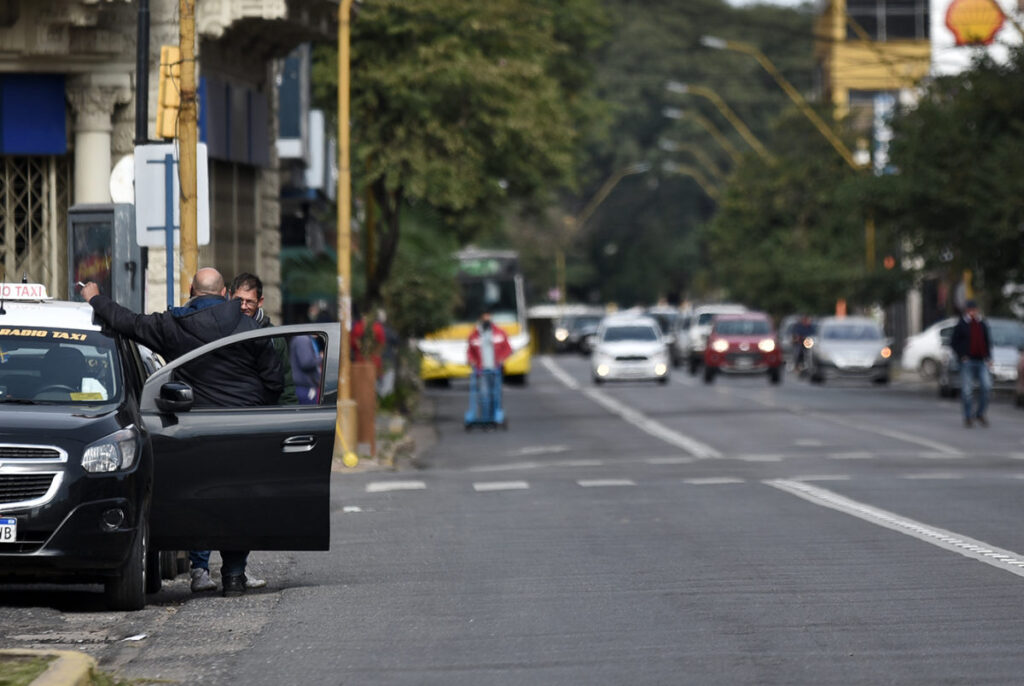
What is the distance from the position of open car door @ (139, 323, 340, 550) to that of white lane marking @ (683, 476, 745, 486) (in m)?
8.87

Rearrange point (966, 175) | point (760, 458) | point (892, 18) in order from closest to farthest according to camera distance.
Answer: point (760, 458)
point (966, 175)
point (892, 18)

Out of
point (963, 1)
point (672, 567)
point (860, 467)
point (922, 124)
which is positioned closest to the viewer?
point (672, 567)

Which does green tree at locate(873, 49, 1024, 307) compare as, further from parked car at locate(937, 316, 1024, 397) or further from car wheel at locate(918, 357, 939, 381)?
car wheel at locate(918, 357, 939, 381)

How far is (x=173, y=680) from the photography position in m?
8.19

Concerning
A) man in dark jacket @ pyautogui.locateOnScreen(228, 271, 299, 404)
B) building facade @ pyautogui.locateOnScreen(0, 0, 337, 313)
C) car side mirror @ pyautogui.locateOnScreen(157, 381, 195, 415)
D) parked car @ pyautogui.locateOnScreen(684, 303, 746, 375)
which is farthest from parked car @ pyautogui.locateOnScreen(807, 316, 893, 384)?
car side mirror @ pyautogui.locateOnScreen(157, 381, 195, 415)

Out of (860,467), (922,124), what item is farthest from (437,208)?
(860,467)

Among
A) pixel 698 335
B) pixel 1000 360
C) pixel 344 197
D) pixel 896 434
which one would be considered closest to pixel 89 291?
pixel 344 197

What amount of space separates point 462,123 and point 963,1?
49.5 meters

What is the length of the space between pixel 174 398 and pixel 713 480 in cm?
979

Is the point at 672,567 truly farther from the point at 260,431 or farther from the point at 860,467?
the point at 860,467

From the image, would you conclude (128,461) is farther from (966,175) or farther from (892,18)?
(892,18)

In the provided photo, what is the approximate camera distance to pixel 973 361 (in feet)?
99.1

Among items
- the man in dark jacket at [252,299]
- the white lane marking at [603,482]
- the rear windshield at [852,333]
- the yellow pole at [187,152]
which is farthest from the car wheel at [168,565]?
the rear windshield at [852,333]

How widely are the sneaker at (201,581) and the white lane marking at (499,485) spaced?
24.6 feet
